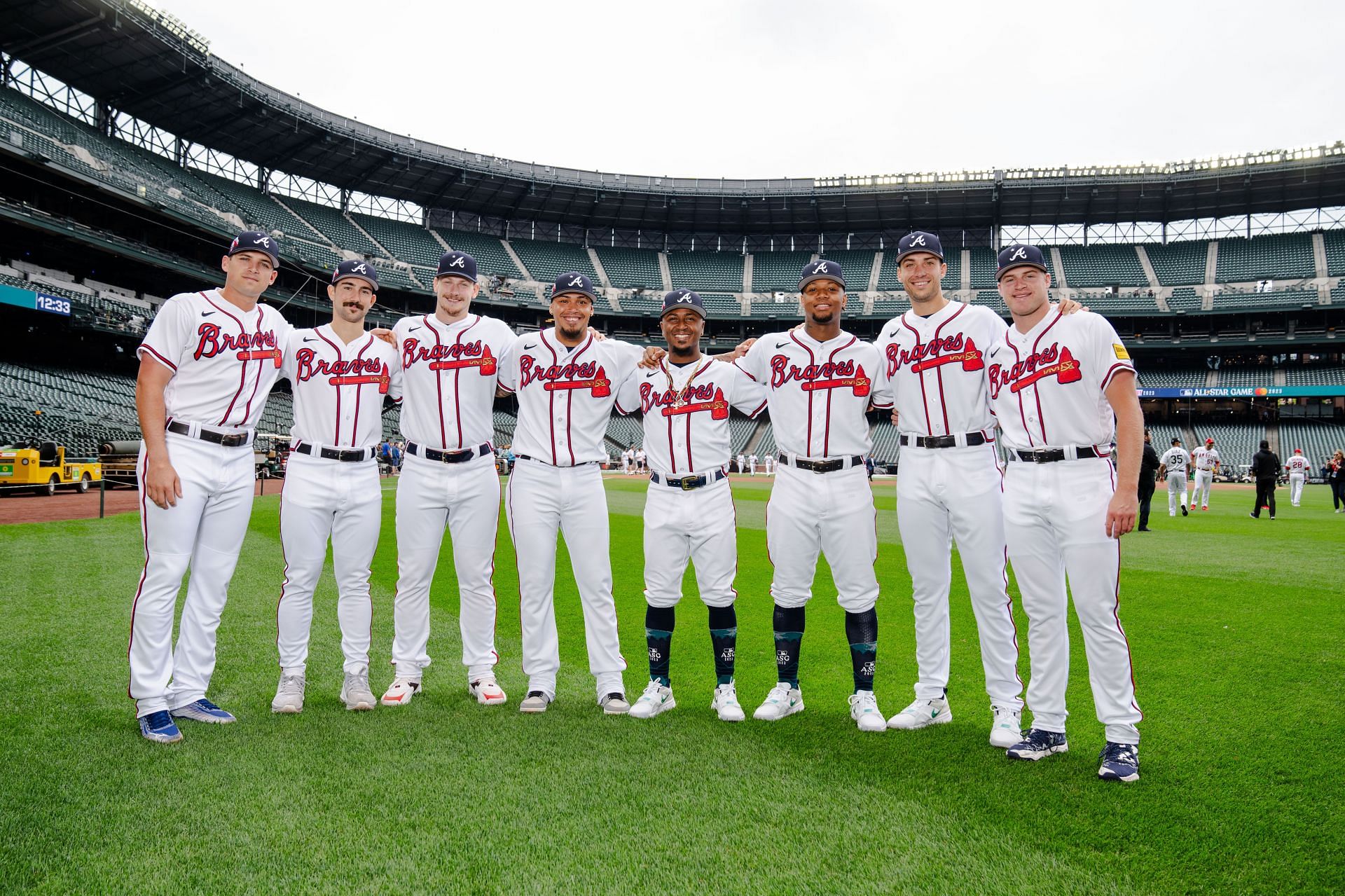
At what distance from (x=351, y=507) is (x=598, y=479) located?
1.49 meters

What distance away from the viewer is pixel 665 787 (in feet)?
10.9

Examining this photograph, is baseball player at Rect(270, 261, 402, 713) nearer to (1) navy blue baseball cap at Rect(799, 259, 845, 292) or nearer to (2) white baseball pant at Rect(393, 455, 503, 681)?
(2) white baseball pant at Rect(393, 455, 503, 681)

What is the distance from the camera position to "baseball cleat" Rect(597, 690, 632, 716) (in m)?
4.39

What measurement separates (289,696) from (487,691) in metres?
1.10

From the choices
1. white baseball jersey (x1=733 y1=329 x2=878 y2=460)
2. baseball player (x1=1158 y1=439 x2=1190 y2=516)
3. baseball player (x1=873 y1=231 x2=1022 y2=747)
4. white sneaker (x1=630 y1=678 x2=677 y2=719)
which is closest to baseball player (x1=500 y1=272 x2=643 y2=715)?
white sneaker (x1=630 y1=678 x2=677 y2=719)

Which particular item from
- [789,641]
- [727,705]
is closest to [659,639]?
[727,705]

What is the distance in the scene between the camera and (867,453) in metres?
4.52

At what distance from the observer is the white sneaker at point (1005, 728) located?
3828mm

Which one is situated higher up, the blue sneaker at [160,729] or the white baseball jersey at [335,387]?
the white baseball jersey at [335,387]

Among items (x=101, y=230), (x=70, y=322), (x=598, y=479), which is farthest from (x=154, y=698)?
(x=101, y=230)

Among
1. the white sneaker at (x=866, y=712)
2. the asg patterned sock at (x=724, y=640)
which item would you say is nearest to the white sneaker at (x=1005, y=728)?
the white sneaker at (x=866, y=712)

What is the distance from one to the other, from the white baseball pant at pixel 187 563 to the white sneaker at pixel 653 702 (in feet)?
7.74

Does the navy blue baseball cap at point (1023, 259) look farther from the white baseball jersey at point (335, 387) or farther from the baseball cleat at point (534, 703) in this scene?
the white baseball jersey at point (335, 387)

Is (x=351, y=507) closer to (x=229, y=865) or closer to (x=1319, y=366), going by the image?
(x=229, y=865)
